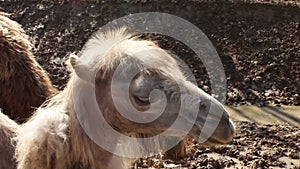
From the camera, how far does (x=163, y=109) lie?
2414mm

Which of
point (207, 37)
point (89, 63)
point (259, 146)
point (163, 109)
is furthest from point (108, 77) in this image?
point (207, 37)

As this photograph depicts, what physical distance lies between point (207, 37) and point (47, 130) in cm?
778

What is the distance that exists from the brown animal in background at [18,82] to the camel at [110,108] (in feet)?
5.28

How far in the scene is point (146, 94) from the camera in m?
2.40

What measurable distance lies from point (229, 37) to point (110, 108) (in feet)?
25.2

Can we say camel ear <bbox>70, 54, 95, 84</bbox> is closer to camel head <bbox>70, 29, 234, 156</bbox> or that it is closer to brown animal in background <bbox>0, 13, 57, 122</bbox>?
camel head <bbox>70, 29, 234, 156</bbox>

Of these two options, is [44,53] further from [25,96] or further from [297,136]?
[25,96]

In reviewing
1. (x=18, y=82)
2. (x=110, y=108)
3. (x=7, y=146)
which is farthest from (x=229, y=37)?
(x=110, y=108)

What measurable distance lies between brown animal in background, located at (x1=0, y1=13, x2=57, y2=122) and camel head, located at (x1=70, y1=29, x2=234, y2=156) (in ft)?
5.75

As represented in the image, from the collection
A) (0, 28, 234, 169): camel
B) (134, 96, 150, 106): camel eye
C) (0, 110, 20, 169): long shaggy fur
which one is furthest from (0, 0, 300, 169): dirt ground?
(134, 96, 150, 106): camel eye

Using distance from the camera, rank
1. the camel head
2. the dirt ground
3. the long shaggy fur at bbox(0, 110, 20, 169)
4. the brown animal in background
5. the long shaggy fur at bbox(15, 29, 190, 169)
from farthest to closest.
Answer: the dirt ground < the brown animal in background < the long shaggy fur at bbox(0, 110, 20, 169) < the long shaggy fur at bbox(15, 29, 190, 169) < the camel head

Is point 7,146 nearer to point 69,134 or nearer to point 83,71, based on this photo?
point 69,134

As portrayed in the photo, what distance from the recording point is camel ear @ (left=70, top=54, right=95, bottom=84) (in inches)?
98.9

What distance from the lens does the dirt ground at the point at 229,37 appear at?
27.2 ft
